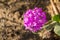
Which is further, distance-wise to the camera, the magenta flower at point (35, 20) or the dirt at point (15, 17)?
the dirt at point (15, 17)

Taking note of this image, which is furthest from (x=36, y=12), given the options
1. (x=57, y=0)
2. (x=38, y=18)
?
(x=57, y=0)

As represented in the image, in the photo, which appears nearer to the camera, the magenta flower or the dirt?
the magenta flower

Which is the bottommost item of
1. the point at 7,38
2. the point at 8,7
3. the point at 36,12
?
the point at 7,38

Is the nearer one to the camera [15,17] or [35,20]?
[35,20]

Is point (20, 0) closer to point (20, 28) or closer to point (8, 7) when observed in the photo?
point (8, 7)

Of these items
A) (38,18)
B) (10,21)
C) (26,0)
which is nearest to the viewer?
(38,18)

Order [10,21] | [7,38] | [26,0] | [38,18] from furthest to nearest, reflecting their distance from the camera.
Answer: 1. [26,0]
2. [10,21]
3. [7,38]
4. [38,18]

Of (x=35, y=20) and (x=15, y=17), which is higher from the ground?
(x=15, y=17)

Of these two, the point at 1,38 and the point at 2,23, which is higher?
the point at 2,23
